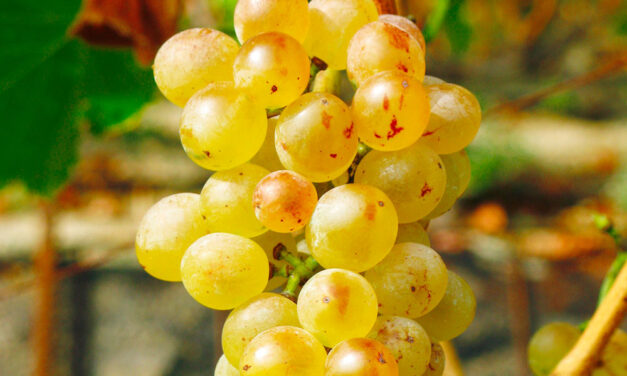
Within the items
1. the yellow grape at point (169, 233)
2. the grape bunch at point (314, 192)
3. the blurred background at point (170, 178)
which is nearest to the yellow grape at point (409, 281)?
the grape bunch at point (314, 192)

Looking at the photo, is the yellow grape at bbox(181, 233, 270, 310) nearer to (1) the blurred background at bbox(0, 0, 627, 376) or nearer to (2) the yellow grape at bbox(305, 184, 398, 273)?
(2) the yellow grape at bbox(305, 184, 398, 273)

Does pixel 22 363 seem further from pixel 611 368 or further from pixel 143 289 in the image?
pixel 611 368

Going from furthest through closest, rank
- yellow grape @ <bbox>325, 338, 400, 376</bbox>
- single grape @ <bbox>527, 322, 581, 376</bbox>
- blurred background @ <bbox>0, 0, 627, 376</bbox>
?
blurred background @ <bbox>0, 0, 627, 376</bbox>, single grape @ <bbox>527, 322, 581, 376</bbox>, yellow grape @ <bbox>325, 338, 400, 376</bbox>

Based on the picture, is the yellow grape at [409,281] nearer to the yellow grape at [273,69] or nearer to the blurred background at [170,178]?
the yellow grape at [273,69]

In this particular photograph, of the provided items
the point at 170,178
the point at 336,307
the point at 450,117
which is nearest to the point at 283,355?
the point at 336,307

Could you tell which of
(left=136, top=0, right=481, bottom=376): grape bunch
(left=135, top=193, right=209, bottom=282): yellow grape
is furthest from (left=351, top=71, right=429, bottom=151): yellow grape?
(left=135, top=193, right=209, bottom=282): yellow grape

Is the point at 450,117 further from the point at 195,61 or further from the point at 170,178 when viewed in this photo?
the point at 170,178
